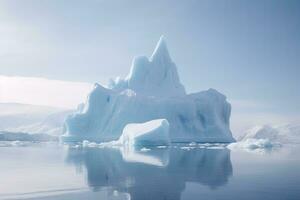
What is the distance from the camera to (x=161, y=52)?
172 feet

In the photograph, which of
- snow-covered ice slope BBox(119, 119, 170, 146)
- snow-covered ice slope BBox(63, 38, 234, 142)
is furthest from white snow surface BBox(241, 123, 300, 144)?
snow-covered ice slope BBox(119, 119, 170, 146)

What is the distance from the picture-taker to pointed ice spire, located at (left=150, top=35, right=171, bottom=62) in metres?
52.1

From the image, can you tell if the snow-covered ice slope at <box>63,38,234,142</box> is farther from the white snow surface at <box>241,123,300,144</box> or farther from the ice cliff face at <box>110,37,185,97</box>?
the white snow surface at <box>241,123,300,144</box>

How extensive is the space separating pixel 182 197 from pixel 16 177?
6712 mm

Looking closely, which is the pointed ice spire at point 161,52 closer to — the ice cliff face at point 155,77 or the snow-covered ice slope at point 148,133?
the ice cliff face at point 155,77

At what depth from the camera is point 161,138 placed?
114ft

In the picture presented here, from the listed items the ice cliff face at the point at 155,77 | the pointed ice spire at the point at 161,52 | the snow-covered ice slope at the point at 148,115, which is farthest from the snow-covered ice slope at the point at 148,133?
the pointed ice spire at the point at 161,52

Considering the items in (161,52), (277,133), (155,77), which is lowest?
(277,133)

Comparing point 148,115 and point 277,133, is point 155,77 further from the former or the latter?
point 277,133

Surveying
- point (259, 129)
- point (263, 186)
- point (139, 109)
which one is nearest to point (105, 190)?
point (263, 186)

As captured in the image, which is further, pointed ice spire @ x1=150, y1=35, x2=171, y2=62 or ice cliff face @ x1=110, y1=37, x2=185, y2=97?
pointed ice spire @ x1=150, y1=35, x2=171, y2=62

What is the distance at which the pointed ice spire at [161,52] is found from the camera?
52.1 metres

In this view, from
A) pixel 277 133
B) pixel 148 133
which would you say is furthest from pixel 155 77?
pixel 277 133

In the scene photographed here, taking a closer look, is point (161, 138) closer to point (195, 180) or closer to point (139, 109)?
point (139, 109)
